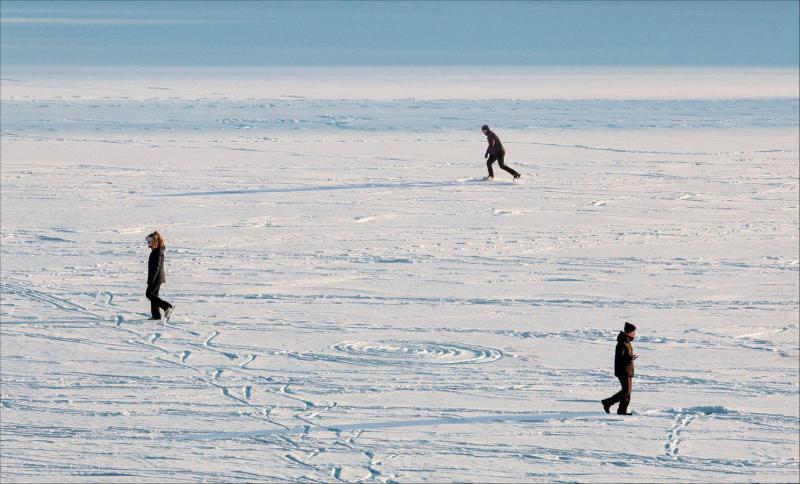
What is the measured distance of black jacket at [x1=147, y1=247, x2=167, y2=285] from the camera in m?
9.43

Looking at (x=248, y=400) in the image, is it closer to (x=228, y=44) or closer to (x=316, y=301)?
(x=316, y=301)

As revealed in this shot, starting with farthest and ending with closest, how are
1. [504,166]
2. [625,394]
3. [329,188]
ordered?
[504,166], [329,188], [625,394]

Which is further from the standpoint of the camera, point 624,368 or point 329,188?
point 329,188

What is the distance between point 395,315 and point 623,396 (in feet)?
8.84

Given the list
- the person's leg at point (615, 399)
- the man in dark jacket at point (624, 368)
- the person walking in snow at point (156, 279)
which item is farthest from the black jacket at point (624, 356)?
the person walking in snow at point (156, 279)

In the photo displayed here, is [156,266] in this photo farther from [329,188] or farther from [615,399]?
[329,188]

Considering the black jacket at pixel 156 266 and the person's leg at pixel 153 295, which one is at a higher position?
the black jacket at pixel 156 266

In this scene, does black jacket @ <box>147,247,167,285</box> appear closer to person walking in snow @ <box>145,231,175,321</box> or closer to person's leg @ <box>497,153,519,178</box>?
person walking in snow @ <box>145,231,175,321</box>

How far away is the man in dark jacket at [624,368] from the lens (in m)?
6.93

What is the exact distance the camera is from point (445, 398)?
766 centimetres

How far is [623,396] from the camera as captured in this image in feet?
23.6

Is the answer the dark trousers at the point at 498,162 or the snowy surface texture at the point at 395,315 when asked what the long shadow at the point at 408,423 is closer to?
the snowy surface texture at the point at 395,315

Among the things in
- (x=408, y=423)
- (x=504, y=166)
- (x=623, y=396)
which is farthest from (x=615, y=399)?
(x=504, y=166)

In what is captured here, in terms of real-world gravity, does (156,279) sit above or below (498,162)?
below
